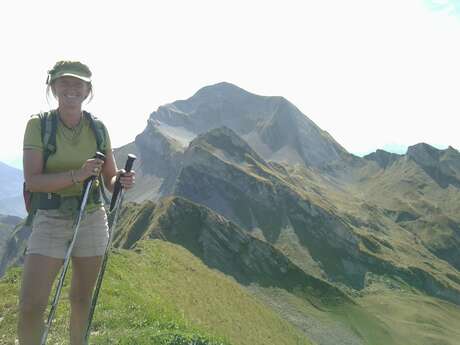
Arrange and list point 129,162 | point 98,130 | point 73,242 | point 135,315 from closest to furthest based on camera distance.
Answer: point 73,242 → point 98,130 → point 129,162 → point 135,315

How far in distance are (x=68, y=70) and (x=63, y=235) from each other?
2.92 metres

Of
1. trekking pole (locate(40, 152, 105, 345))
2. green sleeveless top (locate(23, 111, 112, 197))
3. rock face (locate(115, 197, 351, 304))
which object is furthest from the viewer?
rock face (locate(115, 197, 351, 304))

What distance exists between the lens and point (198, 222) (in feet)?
395

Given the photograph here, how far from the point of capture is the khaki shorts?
7.46 meters

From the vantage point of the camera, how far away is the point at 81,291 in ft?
27.0

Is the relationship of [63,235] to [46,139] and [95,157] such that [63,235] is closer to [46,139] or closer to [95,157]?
[95,157]

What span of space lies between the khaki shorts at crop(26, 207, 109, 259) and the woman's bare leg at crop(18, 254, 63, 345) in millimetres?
191

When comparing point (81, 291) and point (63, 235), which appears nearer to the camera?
point (63, 235)

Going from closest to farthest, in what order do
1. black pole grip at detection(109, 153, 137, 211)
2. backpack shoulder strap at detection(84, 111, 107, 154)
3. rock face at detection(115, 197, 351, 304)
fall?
backpack shoulder strap at detection(84, 111, 107, 154)
black pole grip at detection(109, 153, 137, 211)
rock face at detection(115, 197, 351, 304)

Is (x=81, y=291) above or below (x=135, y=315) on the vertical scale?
above

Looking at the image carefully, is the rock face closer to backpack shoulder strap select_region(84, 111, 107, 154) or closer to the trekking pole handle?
the trekking pole handle

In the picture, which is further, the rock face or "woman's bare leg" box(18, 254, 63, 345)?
the rock face

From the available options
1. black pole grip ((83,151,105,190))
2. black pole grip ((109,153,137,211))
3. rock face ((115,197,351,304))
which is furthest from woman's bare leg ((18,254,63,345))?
rock face ((115,197,351,304))

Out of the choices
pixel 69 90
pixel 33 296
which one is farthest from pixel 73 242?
pixel 69 90
